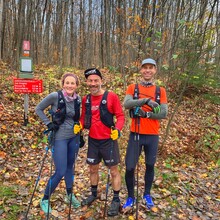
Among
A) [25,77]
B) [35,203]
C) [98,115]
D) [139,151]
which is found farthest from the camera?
[25,77]

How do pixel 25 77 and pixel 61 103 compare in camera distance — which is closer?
pixel 61 103

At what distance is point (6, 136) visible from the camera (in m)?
6.41

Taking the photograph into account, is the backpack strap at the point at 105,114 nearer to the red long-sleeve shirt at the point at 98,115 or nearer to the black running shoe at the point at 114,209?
the red long-sleeve shirt at the point at 98,115

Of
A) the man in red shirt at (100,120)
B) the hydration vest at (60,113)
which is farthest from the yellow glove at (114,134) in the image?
the hydration vest at (60,113)

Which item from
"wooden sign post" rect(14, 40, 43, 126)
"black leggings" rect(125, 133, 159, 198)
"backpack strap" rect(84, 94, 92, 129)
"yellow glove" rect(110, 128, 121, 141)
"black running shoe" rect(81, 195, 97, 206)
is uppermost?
"wooden sign post" rect(14, 40, 43, 126)

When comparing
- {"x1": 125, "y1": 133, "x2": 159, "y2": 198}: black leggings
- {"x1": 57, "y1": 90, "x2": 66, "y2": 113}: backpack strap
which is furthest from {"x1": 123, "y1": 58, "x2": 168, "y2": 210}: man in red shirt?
{"x1": 57, "y1": 90, "x2": 66, "y2": 113}: backpack strap

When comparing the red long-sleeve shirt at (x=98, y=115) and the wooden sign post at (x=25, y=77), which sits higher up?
the wooden sign post at (x=25, y=77)

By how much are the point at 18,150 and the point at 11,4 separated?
16.2m

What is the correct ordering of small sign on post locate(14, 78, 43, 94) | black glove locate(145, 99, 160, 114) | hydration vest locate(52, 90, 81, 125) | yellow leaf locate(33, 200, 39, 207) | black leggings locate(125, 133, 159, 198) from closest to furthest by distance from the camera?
black glove locate(145, 99, 160, 114), hydration vest locate(52, 90, 81, 125), black leggings locate(125, 133, 159, 198), yellow leaf locate(33, 200, 39, 207), small sign on post locate(14, 78, 43, 94)

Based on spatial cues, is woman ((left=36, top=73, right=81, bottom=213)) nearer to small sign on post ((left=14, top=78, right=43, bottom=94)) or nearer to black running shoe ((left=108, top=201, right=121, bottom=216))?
black running shoe ((left=108, top=201, right=121, bottom=216))

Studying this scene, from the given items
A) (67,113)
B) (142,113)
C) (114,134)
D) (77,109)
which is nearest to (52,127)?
(67,113)

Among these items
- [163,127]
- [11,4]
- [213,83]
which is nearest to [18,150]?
[163,127]

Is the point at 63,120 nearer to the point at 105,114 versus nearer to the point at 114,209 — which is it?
the point at 105,114

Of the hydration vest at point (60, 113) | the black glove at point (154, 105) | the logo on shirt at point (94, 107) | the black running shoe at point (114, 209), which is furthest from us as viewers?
the black running shoe at point (114, 209)
